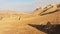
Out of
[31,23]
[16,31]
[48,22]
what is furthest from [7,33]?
[48,22]

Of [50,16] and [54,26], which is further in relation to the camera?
[50,16]

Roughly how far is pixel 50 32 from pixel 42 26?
1.60 ft

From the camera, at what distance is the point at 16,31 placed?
8734mm

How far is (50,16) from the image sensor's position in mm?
9305

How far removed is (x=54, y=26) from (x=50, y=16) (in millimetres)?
855

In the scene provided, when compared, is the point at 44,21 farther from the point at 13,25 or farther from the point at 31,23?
the point at 13,25

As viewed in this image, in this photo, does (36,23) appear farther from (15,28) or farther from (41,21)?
(15,28)

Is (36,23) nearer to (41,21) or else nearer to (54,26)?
(41,21)

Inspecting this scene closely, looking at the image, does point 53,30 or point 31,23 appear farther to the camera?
point 31,23

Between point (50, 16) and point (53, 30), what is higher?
point (50, 16)

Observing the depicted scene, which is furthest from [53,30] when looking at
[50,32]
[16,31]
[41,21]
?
[16,31]

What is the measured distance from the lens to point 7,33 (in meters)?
8.60

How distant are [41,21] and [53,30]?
0.80 metres

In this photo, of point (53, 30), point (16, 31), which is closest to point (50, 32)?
point (53, 30)
